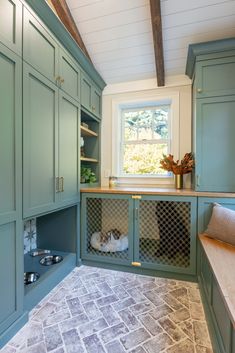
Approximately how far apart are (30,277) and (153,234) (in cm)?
143

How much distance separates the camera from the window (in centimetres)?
308

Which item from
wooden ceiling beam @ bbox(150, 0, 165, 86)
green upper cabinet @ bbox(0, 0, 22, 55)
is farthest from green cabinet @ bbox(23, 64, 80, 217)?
wooden ceiling beam @ bbox(150, 0, 165, 86)

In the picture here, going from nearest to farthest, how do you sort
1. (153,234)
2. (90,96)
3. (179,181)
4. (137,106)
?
(153,234) → (179,181) → (90,96) → (137,106)

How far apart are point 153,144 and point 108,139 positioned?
2.36 ft

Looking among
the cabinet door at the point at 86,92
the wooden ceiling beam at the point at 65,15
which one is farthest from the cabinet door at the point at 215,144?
the wooden ceiling beam at the point at 65,15

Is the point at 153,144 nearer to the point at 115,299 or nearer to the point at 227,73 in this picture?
the point at 227,73

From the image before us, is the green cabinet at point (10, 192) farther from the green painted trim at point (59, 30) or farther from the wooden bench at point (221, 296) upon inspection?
the wooden bench at point (221, 296)

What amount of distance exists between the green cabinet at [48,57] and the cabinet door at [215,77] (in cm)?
141

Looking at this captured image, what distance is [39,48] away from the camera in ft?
5.55

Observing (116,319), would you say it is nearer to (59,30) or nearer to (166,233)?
(166,233)

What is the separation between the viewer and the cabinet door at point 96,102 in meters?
2.87

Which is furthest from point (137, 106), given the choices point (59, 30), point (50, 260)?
point (50, 260)

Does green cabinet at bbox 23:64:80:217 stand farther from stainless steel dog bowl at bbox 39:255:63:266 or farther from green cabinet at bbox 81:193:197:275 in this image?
stainless steel dog bowl at bbox 39:255:63:266

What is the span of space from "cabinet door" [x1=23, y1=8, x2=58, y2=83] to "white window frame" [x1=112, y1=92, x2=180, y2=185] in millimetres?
1378
